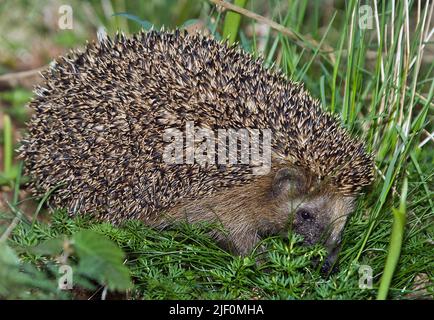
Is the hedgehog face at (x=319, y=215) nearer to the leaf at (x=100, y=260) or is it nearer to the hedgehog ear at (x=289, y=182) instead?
the hedgehog ear at (x=289, y=182)

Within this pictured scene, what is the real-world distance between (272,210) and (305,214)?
31 centimetres

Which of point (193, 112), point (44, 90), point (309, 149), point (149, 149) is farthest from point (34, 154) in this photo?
point (309, 149)

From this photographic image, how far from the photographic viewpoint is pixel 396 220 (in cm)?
390

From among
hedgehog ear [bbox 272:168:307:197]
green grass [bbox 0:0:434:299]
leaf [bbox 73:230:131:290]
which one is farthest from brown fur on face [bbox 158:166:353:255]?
leaf [bbox 73:230:131:290]

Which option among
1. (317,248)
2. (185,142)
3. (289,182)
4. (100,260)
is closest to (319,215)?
(289,182)

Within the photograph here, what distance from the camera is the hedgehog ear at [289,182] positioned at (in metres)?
5.39

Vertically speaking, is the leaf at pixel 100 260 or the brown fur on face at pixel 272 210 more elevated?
the brown fur on face at pixel 272 210

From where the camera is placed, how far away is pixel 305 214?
18.2 feet

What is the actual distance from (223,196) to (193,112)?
0.79 meters

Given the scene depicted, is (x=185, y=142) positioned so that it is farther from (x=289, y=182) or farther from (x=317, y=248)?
(x=317, y=248)

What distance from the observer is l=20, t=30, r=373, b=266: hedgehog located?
5.35 meters

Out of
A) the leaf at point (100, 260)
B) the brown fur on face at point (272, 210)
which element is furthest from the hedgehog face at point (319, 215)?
the leaf at point (100, 260)

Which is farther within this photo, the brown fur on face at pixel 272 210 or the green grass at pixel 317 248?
the brown fur on face at pixel 272 210
